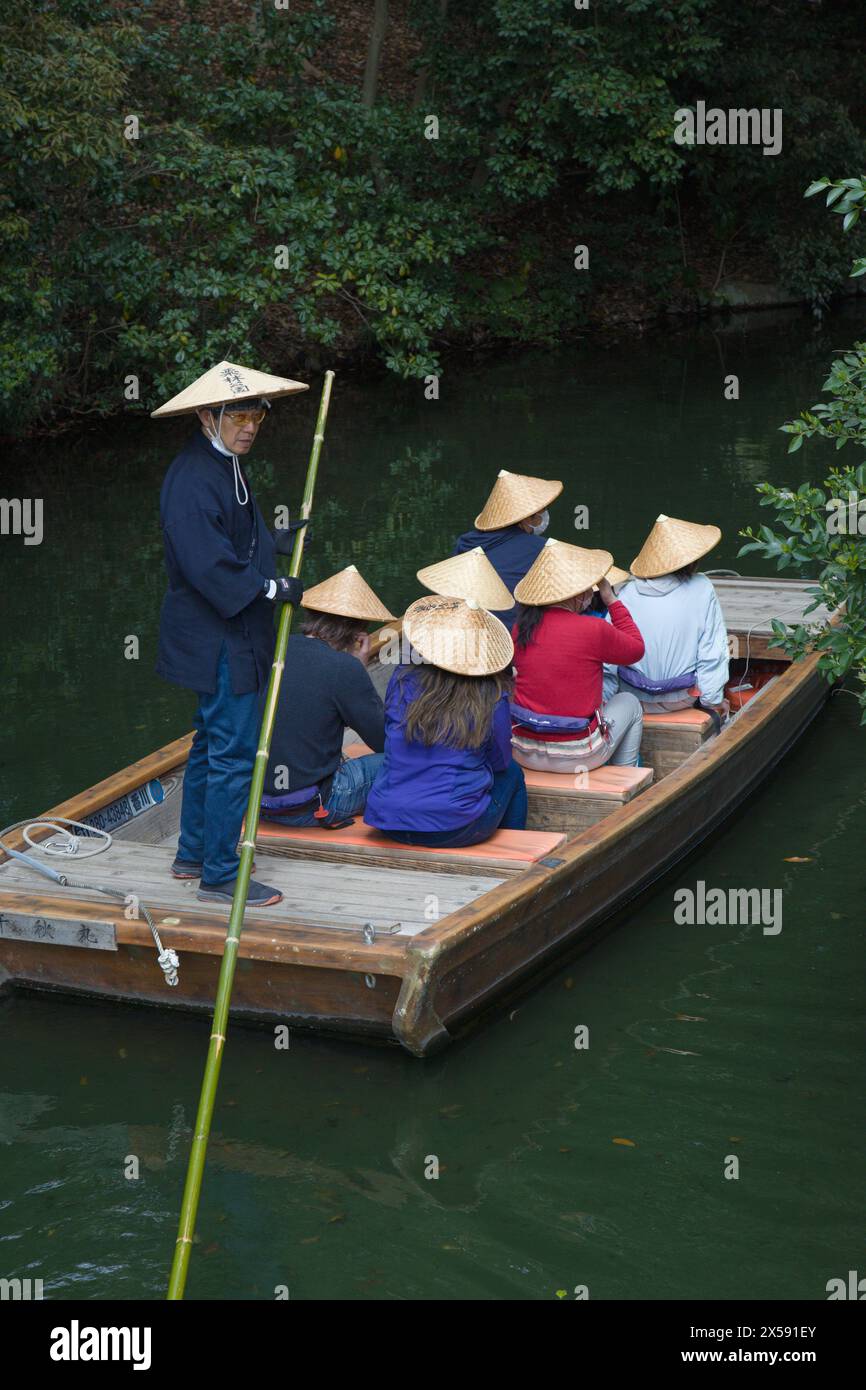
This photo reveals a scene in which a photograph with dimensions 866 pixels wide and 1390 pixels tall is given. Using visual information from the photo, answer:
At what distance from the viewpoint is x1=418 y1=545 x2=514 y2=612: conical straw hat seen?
611cm

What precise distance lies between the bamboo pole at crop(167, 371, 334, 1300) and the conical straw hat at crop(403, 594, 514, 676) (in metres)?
0.56

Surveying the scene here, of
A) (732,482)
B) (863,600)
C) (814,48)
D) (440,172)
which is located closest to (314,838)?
(863,600)

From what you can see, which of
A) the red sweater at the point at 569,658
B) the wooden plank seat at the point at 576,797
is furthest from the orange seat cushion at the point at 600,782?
the red sweater at the point at 569,658

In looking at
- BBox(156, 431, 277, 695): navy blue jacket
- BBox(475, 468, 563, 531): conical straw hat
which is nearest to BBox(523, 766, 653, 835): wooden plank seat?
BBox(475, 468, 563, 531): conical straw hat

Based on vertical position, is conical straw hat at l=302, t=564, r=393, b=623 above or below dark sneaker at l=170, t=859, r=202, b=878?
above

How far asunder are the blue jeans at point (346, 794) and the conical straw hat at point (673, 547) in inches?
59.8

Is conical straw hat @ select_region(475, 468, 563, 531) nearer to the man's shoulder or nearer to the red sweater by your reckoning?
the red sweater

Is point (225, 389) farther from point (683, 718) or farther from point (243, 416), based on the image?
point (683, 718)

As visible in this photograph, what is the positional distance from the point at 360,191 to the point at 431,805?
10.6m

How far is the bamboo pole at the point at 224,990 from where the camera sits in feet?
11.9

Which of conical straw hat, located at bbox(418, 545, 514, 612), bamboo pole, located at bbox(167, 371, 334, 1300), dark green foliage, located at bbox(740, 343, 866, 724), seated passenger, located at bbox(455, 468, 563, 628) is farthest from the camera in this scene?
seated passenger, located at bbox(455, 468, 563, 628)

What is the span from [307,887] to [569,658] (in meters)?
1.42

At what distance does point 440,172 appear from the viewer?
19531 millimetres

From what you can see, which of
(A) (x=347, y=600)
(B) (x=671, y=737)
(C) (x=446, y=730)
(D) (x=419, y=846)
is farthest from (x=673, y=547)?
(D) (x=419, y=846)
